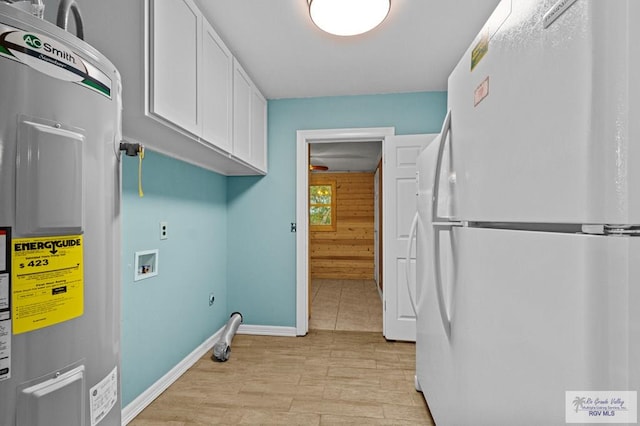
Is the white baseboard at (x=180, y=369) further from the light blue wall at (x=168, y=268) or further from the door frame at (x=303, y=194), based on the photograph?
the door frame at (x=303, y=194)

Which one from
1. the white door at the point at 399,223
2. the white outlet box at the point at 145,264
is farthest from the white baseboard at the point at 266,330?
the white outlet box at the point at 145,264

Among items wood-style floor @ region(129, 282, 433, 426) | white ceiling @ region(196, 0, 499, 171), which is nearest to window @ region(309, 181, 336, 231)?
white ceiling @ region(196, 0, 499, 171)

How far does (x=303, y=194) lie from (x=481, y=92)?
2.36m

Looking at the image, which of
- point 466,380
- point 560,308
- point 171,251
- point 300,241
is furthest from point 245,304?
point 560,308

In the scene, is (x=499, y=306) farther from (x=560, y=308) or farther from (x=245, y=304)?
(x=245, y=304)

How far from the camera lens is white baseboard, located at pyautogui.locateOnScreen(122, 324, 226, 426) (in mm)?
1822

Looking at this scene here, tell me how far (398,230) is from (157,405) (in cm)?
233

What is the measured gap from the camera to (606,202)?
1.57 ft

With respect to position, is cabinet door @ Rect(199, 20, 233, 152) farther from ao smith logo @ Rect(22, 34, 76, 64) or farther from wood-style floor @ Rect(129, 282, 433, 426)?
wood-style floor @ Rect(129, 282, 433, 426)

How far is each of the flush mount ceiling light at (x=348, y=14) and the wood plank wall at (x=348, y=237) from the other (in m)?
4.80

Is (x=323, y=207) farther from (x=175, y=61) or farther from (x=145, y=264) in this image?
(x=175, y=61)

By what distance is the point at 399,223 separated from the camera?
3.04 m

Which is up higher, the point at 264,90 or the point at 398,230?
the point at 264,90

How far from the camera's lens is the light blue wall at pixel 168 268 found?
1.84 m
